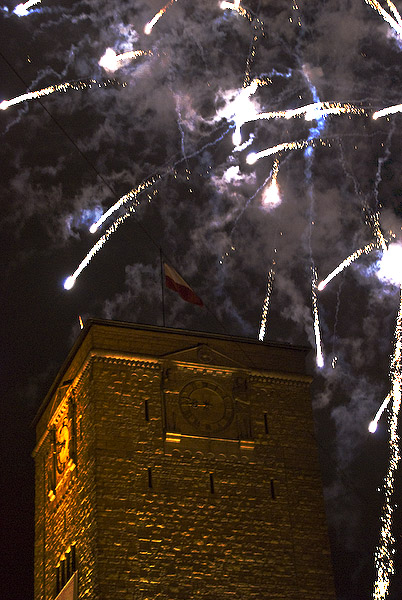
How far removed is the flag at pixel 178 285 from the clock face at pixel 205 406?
337 centimetres

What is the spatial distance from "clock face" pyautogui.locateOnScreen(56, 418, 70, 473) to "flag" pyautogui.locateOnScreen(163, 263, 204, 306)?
21.8 ft

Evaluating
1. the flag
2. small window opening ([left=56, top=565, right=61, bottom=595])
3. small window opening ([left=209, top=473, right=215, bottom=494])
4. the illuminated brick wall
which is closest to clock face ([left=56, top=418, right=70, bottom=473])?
the illuminated brick wall

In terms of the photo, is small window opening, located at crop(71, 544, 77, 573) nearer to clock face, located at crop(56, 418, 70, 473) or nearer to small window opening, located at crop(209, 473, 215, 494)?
clock face, located at crop(56, 418, 70, 473)

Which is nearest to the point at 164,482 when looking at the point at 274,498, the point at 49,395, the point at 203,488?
the point at 203,488

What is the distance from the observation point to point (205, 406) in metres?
43.4

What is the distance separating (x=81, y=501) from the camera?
41844 millimetres

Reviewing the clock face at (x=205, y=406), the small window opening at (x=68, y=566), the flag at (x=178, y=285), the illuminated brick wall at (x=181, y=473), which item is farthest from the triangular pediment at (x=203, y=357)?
the small window opening at (x=68, y=566)

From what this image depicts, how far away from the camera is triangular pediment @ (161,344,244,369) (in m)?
44.0

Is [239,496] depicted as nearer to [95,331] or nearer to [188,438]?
[188,438]

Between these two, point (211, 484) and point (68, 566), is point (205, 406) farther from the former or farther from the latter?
point (68, 566)

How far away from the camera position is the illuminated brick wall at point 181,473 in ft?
133

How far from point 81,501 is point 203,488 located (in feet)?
14.6

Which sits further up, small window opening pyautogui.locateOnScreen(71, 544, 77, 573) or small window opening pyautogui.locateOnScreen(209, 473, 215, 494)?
small window opening pyautogui.locateOnScreen(209, 473, 215, 494)

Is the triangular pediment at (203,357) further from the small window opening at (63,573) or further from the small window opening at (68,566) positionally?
the small window opening at (63,573)
